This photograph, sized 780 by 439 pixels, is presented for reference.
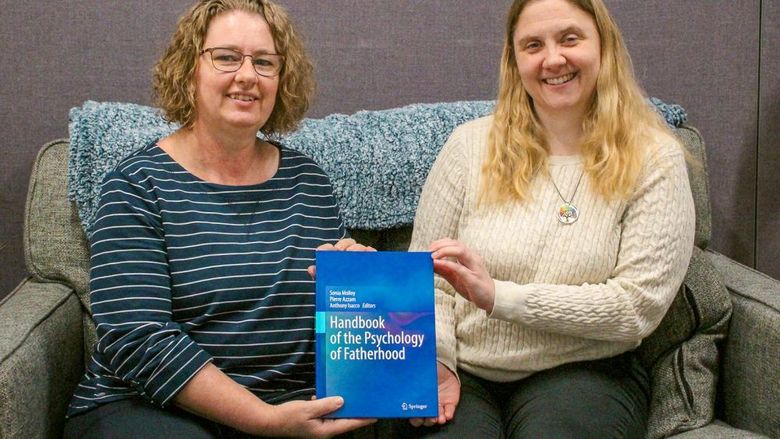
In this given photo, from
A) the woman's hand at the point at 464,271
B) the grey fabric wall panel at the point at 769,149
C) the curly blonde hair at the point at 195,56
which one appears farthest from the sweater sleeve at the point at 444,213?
the grey fabric wall panel at the point at 769,149

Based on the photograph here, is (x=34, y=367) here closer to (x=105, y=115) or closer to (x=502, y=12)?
(x=105, y=115)

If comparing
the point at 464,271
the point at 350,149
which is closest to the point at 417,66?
the point at 350,149

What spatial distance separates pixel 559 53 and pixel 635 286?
46 cm

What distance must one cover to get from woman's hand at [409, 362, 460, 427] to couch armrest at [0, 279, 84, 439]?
653mm

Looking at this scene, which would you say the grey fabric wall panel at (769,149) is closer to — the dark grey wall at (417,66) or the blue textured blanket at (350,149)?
the dark grey wall at (417,66)

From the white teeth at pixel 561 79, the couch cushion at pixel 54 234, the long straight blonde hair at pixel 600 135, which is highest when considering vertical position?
the white teeth at pixel 561 79

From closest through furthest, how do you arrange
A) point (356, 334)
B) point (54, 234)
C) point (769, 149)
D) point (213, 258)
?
1. point (356, 334)
2. point (213, 258)
3. point (54, 234)
4. point (769, 149)

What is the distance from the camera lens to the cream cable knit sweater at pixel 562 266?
1.50 m

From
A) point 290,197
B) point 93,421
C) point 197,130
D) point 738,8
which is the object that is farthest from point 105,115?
point 738,8

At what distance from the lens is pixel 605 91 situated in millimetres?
1613

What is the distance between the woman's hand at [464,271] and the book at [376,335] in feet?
0.20

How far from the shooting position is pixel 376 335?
1361mm

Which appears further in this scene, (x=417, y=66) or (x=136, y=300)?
(x=417, y=66)

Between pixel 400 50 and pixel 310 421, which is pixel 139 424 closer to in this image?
pixel 310 421
